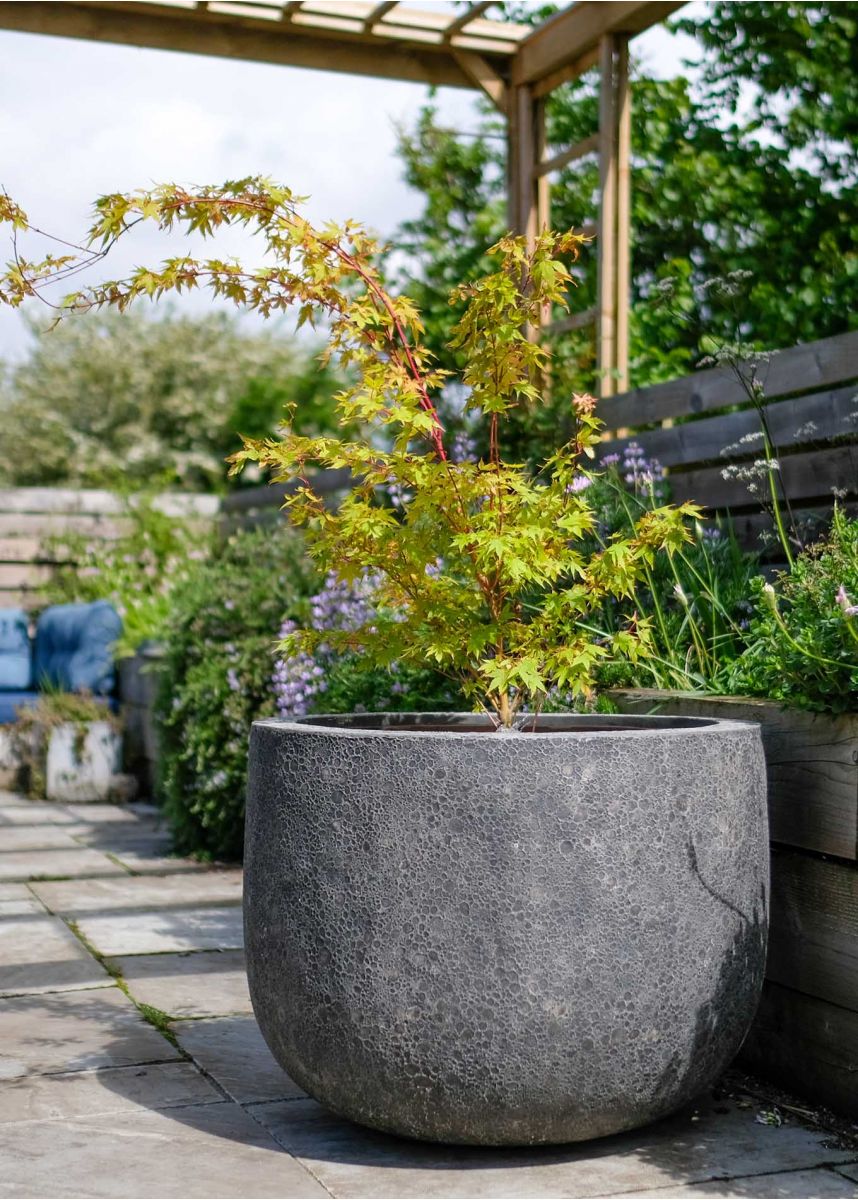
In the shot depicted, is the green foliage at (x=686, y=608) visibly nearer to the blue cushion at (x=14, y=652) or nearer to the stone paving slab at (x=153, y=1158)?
the stone paving slab at (x=153, y=1158)

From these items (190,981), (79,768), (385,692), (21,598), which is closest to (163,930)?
(190,981)

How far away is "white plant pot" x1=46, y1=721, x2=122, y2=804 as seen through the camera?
6.46 m

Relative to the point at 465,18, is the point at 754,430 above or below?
below

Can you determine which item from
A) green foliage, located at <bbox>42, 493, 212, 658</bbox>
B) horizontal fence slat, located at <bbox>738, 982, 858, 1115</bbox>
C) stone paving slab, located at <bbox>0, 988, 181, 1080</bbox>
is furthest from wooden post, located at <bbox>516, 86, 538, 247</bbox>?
horizontal fence slat, located at <bbox>738, 982, 858, 1115</bbox>

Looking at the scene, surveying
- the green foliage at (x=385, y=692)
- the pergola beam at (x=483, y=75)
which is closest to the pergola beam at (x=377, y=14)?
the pergola beam at (x=483, y=75)

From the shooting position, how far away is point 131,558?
333 inches

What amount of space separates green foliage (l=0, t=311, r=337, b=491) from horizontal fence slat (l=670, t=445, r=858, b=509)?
38.6 ft

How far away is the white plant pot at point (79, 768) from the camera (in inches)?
254

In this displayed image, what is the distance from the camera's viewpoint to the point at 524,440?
5.20m

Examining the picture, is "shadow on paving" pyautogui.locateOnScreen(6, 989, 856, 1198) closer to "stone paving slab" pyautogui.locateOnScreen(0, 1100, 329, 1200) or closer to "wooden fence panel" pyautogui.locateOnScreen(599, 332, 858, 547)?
"stone paving slab" pyautogui.locateOnScreen(0, 1100, 329, 1200)

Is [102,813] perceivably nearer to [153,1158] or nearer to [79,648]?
[79,648]

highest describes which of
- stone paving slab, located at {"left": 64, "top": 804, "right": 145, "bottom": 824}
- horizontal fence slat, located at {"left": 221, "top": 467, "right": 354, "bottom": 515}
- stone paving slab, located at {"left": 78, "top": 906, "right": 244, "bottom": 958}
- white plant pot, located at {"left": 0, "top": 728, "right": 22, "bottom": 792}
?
horizontal fence slat, located at {"left": 221, "top": 467, "right": 354, "bottom": 515}

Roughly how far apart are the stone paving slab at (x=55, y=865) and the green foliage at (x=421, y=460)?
246cm

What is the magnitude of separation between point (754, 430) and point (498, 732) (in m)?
1.98
